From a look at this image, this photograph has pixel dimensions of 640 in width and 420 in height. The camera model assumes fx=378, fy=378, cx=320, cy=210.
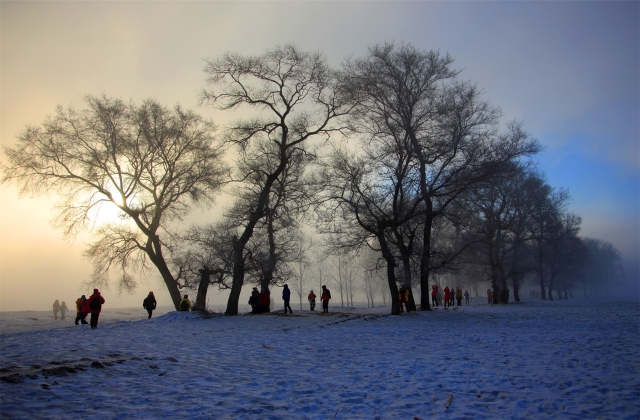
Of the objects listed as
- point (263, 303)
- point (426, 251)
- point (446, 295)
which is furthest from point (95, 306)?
point (446, 295)

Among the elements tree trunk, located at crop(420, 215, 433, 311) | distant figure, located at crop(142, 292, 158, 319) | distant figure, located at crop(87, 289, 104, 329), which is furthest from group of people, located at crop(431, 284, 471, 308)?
distant figure, located at crop(87, 289, 104, 329)

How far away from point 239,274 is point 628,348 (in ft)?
57.8

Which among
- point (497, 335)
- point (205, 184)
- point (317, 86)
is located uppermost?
point (317, 86)

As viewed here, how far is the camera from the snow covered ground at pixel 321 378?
19.0ft

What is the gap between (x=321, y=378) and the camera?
8.00m

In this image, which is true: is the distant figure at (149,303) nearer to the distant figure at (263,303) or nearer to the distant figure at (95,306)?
the distant figure at (95,306)

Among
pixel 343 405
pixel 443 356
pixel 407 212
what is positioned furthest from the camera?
pixel 407 212

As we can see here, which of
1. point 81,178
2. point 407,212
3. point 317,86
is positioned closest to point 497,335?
point 407,212

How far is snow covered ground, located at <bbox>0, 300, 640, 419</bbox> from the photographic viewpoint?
579cm

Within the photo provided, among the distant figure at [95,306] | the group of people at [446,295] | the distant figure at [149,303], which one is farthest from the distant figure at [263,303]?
the group of people at [446,295]

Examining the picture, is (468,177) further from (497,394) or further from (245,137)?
(497,394)

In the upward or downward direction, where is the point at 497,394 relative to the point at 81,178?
downward

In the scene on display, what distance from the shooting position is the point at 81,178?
2375cm

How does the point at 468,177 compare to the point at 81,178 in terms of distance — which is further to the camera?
the point at 81,178
